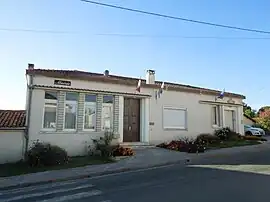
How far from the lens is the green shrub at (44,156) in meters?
13.4

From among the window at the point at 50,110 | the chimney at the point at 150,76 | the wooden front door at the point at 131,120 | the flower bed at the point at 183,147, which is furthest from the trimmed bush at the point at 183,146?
the window at the point at 50,110

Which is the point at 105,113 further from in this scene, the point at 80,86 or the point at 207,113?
the point at 207,113

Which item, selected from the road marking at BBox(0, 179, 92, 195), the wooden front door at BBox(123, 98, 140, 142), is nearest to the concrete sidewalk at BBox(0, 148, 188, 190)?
the road marking at BBox(0, 179, 92, 195)

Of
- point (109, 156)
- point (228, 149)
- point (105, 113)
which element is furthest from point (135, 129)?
point (228, 149)

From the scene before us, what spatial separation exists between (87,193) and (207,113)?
15.9m

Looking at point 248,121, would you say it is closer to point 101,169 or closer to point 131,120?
point 131,120

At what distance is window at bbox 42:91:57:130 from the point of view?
52.7 ft

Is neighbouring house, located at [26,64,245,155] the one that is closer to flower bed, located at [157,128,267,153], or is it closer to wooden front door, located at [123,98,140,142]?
wooden front door, located at [123,98,140,142]

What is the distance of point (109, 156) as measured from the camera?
618 inches

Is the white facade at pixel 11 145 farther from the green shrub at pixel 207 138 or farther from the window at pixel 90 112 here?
the green shrub at pixel 207 138

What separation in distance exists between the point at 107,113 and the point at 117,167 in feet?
19.2

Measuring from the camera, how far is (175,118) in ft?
68.5

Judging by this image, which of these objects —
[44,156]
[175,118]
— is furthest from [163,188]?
[175,118]

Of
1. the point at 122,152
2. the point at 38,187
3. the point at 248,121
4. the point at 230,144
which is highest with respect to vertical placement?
the point at 248,121
